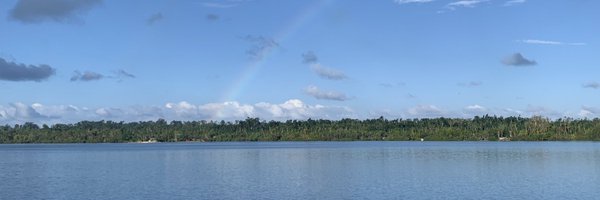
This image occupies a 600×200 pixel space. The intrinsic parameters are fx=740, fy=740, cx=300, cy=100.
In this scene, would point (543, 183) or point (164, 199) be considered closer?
point (164, 199)

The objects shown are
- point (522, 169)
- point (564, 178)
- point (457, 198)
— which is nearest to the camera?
point (457, 198)

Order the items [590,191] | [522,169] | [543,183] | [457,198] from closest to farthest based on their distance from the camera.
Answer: [457,198] → [590,191] → [543,183] → [522,169]

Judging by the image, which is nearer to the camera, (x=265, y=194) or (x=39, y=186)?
Result: (x=265, y=194)

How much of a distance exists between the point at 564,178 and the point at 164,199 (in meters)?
34.7

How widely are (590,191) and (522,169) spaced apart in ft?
78.1

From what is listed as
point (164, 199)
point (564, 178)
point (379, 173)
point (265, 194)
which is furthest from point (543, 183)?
point (164, 199)

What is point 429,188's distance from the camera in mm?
55625

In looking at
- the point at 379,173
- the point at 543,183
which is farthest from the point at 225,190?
the point at 543,183

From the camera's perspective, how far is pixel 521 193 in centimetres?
5184

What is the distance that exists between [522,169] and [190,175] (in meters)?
34.0

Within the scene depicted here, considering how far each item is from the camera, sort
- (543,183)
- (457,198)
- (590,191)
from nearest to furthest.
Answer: (457,198)
(590,191)
(543,183)

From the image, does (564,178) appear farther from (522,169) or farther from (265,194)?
(265,194)

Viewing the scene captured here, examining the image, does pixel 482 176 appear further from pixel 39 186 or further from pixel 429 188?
pixel 39 186

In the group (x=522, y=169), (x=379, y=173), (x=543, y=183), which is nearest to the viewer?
(x=543, y=183)
